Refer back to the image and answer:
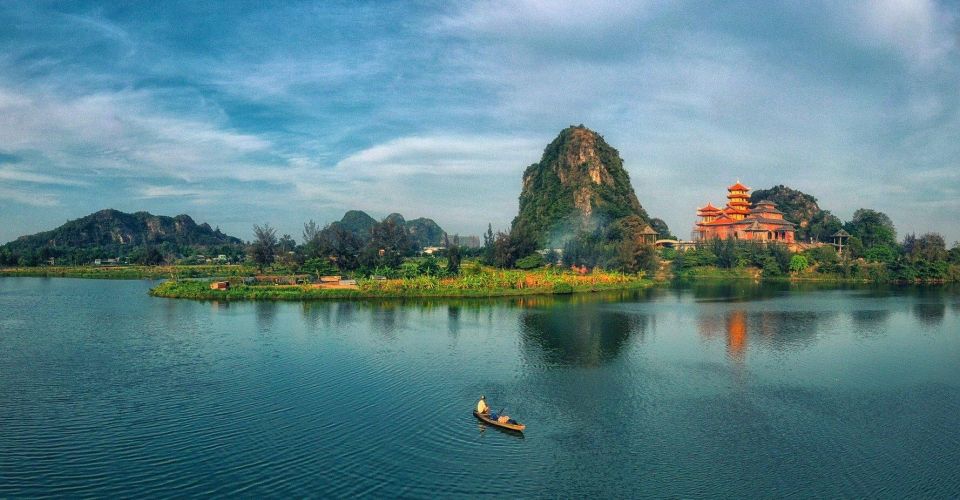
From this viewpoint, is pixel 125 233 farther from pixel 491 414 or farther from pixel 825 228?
pixel 491 414

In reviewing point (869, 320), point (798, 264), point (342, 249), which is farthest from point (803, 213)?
point (342, 249)

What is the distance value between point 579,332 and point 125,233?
144302 millimetres

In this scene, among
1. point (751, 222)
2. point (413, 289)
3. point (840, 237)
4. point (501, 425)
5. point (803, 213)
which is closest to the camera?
point (501, 425)

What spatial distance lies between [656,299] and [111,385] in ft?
112

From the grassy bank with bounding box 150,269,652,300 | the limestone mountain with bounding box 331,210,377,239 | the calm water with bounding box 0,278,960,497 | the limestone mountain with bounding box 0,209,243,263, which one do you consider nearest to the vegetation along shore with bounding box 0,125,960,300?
the grassy bank with bounding box 150,269,652,300

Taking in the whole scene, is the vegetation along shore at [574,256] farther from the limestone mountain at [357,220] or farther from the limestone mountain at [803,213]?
the limestone mountain at [357,220]

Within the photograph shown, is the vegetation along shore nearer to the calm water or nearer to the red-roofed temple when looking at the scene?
the red-roofed temple

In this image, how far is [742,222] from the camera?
70.8 meters

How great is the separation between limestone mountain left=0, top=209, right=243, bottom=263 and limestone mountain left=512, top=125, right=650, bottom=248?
6723 centimetres

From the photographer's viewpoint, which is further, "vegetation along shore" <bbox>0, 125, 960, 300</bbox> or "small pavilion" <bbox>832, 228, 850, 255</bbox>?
"small pavilion" <bbox>832, 228, 850, 255</bbox>

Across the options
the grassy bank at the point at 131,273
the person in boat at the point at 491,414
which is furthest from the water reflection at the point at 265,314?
the grassy bank at the point at 131,273

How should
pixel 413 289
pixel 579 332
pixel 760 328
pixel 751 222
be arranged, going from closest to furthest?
pixel 579 332, pixel 760 328, pixel 413 289, pixel 751 222

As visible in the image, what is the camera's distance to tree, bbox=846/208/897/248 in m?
71.2

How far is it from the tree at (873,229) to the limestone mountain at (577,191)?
27.8 m
